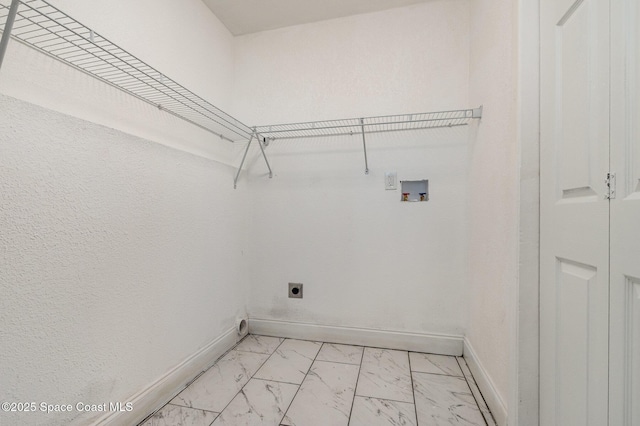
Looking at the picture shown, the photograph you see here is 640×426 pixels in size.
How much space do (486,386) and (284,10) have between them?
2.50 meters

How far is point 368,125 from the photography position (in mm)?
1749

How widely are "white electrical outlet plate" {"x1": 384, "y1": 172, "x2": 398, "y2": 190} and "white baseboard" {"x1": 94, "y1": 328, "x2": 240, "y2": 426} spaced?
4.82 feet

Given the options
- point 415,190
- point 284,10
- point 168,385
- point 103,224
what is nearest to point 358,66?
point 284,10

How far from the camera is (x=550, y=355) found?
927mm

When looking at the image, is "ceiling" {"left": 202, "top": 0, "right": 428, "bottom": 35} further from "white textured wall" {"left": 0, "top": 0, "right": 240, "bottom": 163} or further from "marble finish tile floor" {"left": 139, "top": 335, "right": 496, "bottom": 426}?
"marble finish tile floor" {"left": 139, "top": 335, "right": 496, "bottom": 426}

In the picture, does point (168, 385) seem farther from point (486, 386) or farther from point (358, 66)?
point (358, 66)

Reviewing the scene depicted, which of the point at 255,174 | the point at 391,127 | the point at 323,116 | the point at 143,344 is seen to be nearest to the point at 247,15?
the point at 323,116

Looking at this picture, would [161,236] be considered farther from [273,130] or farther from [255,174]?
[273,130]

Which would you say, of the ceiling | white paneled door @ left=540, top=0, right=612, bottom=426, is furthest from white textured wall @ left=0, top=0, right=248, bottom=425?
white paneled door @ left=540, top=0, right=612, bottom=426

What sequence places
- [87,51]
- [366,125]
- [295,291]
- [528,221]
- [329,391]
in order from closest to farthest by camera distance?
[87,51]
[528,221]
[329,391]
[366,125]
[295,291]

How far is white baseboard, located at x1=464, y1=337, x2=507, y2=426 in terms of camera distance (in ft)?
3.69

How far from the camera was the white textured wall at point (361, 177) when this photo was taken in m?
1.74

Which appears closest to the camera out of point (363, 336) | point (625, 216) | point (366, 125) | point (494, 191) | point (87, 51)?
point (625, 216)

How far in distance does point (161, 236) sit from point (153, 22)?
1.08 metres
